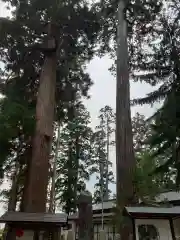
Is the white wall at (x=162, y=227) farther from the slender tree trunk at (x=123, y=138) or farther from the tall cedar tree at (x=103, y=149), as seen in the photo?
the tall cedar tree at (x=103, y=149)

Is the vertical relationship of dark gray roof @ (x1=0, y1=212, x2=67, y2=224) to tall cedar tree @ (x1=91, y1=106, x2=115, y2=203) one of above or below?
below

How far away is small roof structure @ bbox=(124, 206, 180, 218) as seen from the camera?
282 inches

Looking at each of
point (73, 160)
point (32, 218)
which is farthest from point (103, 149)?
point (32, 218)

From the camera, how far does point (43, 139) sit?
9.65m

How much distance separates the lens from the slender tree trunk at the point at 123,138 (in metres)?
7.69

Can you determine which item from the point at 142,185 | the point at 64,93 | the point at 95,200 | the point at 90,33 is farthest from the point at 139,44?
the point at 95,200

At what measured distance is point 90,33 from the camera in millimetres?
13055

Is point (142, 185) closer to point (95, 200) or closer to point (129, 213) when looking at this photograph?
point (129, 213)

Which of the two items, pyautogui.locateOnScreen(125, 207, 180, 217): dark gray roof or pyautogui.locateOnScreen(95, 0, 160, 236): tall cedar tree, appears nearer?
pyautogui.locateOnScreen(125, 207, 180, 217): dark gray roof

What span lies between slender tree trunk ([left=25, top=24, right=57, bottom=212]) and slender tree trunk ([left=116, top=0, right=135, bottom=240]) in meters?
2.45

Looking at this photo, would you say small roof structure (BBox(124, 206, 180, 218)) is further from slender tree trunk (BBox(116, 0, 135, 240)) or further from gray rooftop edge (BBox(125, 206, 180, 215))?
slender tree trunk (BBox(116, 0, 135, 240))

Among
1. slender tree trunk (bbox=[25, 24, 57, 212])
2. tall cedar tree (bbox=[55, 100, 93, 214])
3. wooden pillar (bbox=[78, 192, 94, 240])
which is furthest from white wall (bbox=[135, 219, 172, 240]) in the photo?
tall cedar tree (bbox=[55, 100, 93, 214])

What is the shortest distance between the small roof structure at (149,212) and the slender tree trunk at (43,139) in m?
2.80

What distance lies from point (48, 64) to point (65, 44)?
1625mm
